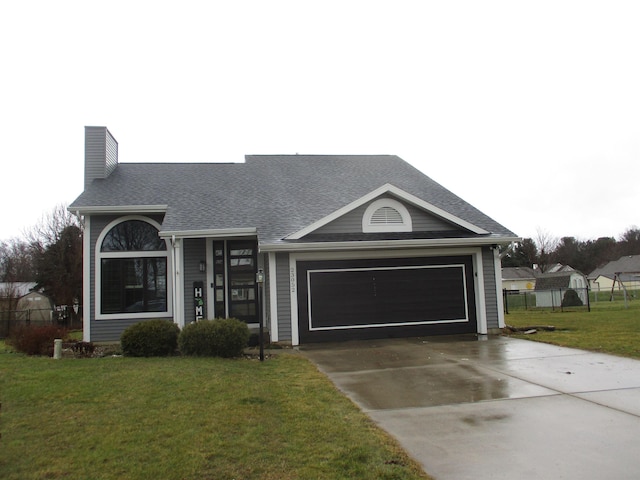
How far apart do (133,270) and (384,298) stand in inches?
274

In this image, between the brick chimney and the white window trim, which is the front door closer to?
the white window trim

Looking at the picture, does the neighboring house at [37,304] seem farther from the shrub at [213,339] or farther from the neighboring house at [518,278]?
the neighboring house at [518,278]

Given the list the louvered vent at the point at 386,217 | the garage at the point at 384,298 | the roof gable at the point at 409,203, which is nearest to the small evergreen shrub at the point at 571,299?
the garage at the point at 384,298

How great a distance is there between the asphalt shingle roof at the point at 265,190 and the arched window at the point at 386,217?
1306mm

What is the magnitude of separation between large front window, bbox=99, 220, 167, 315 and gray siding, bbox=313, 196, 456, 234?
190 inches

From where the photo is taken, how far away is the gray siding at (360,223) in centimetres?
1245

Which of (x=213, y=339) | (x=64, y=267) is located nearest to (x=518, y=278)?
(x=64, y=267)

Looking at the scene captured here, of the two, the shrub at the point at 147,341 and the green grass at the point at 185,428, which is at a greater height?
the shrub at the point at 147,341

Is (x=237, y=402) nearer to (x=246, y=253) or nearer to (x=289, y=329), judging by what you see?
(x=289, y=329)

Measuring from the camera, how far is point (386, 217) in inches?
500

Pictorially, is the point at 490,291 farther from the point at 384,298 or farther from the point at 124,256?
the point at 124,256

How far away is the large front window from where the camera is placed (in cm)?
1354

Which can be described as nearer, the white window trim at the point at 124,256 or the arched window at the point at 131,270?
the white window trim at the point at 124,256

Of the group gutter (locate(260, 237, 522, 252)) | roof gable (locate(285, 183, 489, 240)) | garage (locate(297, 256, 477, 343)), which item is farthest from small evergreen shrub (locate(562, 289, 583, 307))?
roof gable (locate(285, 183, 489, 240))
